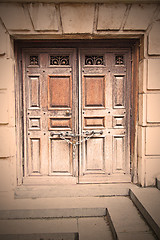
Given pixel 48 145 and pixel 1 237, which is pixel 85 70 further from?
pixel 1 237

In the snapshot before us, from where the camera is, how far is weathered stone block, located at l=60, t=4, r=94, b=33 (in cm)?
308

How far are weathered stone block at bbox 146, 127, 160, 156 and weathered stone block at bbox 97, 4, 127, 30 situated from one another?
1.76 metres

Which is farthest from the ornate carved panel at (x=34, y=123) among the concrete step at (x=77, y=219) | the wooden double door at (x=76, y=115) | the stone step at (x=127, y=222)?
the stone step at (x=127, y=222)

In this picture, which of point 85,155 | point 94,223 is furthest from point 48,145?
point 94,223

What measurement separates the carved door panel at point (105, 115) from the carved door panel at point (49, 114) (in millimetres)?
227

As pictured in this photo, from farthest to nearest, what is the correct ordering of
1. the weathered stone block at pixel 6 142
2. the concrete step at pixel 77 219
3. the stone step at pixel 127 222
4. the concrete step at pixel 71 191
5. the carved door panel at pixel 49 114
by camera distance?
the carved door panel at pixel 49 114 → the concrete step at pixel 71 191 → the weathered stone block at pixel 6 142 → the concrete step at pixel 77 219 → the stone step at pixel 127 222

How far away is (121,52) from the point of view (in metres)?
3.46

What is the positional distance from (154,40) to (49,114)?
2.07 meters

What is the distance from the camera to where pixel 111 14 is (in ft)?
10.1

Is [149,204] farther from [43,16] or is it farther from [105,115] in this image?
[43,16]

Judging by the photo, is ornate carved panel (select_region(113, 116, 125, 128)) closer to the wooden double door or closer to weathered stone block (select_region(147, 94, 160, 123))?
the wooden double door

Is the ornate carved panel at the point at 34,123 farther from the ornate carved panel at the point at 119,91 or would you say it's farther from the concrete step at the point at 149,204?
the concrete step at the point at 149,204

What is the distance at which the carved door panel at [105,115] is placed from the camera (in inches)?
136

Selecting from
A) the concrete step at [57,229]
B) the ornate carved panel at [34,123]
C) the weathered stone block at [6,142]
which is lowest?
the concrete step at [57,229]
